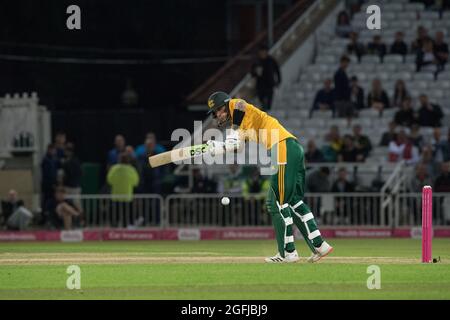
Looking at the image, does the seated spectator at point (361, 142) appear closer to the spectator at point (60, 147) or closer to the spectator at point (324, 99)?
the spectator at point (324, 99)

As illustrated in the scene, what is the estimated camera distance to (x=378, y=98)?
115 ft

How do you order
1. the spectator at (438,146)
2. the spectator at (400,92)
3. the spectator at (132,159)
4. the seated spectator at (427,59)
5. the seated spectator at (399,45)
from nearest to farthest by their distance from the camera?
the spectator at (438,146) < the spectator at (132,159) < the spectator at (400,92) < the seated spectator at (427,59) < the seated spectator at (399,45)

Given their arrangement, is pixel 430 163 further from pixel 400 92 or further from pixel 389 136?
pixel 400 92

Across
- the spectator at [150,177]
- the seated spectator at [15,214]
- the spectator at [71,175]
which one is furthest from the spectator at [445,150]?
the seated spectator at [15,214]

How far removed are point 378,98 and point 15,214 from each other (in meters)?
10.5

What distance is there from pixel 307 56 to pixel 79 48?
7.37 m

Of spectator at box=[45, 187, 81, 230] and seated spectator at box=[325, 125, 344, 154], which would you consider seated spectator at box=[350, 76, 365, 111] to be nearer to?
seated spectator at box=[325, 125, 344, 154]

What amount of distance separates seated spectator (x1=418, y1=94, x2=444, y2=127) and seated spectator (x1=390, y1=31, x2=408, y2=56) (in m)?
3.25

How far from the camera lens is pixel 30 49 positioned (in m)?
39.4

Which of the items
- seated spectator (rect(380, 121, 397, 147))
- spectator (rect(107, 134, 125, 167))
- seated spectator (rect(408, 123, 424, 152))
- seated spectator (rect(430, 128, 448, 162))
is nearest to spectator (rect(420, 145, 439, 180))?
seated spectator (rect(430, 128, 448, 162))

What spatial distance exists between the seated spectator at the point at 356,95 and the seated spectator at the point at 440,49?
2480 mm

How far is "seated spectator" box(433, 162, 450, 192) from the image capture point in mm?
30438

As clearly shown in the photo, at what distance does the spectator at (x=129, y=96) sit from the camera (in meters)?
41.7

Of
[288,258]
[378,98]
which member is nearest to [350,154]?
[378,98]
